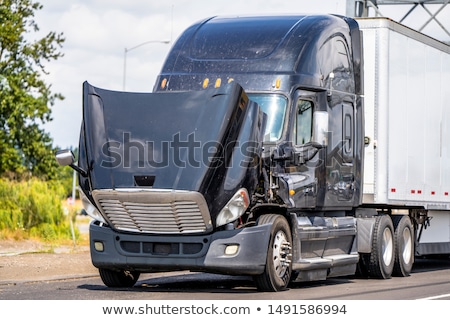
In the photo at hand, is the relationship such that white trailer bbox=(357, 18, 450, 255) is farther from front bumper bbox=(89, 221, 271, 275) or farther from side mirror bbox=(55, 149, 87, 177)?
side mirror bbox=(55, 149, 87, 177)

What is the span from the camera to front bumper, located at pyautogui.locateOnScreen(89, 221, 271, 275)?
1465 cm

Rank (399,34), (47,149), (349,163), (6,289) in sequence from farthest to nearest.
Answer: (47,149) < (399,34) < (349,163) < (6,289)

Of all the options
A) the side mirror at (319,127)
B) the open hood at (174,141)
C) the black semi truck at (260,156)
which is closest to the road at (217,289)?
the black semi truck at (260,156)

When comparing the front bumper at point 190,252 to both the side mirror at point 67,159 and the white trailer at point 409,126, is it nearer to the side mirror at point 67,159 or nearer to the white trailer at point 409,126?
the side mirror at point 67,159

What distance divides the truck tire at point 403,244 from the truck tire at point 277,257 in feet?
14.7

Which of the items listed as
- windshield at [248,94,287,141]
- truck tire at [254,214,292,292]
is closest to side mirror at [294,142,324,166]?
windshield at [248,94,287,141]

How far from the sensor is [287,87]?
52.3ft

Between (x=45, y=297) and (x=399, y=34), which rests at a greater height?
(x=399, y=34)

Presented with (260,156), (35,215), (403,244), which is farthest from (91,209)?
(35,215)

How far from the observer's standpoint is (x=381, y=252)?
1883cm

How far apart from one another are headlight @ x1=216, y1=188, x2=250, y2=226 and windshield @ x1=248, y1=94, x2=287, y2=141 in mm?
1251

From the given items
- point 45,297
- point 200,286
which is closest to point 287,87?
point 200,286
